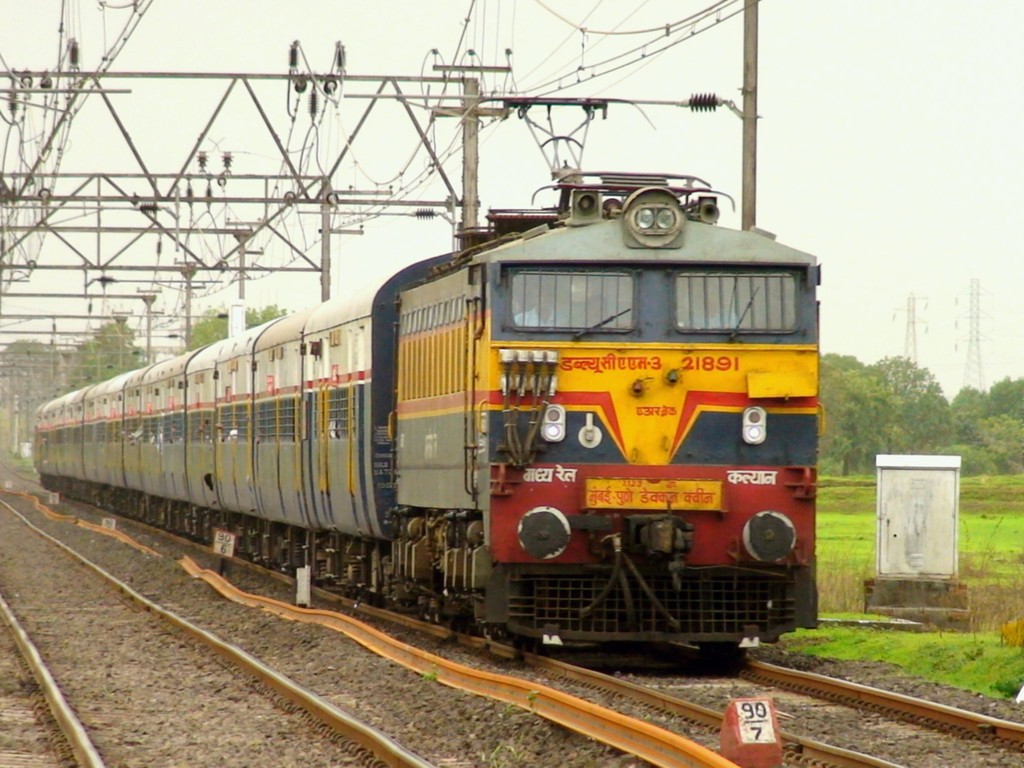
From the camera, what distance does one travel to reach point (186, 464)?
107 ft

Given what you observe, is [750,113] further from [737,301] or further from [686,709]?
[686,709]

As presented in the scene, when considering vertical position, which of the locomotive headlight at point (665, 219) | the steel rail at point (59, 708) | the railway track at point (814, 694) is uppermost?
the locomotive headlight at point (665, 219)

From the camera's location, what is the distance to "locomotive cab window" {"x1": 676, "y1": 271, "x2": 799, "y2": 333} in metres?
13.6

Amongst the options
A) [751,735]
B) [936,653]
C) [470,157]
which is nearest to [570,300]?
[936,653]

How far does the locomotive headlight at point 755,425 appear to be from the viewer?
Answer: 13.5 m

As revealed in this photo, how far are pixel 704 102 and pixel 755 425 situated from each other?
27.8ft

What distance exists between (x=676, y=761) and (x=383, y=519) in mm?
9062

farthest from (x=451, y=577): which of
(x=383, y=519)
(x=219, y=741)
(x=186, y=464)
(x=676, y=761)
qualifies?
(x=186, y=464)

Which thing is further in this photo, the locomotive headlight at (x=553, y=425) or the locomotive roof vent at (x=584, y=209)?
the locomotive roof vent at (x=584, y=209)

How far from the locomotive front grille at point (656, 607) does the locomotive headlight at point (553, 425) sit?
1.02 metres

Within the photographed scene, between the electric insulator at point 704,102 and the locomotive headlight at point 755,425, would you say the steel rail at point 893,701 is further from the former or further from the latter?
the electric insulator at point 704,102

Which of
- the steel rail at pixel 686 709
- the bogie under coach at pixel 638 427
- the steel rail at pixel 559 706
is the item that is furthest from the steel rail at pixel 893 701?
the steel rail at pixel 559 706

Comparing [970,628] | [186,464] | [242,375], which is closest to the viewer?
[970,628]

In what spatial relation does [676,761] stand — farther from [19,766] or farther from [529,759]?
[19,766]
